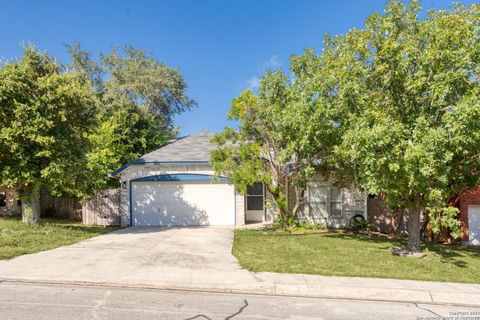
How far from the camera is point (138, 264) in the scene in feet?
30.2

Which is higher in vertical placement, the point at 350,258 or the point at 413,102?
the point at 413,102

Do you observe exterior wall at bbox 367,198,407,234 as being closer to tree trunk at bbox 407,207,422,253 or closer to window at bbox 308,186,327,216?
window at bbox 308,186,327,216

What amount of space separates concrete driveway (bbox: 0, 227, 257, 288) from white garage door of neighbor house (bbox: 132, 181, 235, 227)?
5086 mm

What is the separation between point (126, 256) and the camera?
1016 centimetres

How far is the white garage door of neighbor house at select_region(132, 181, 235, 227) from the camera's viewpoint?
728 inches

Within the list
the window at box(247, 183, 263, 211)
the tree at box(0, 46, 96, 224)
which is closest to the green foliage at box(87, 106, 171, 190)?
the tree at box(0, 46, 96, 224)

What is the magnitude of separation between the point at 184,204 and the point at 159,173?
2.15 meters

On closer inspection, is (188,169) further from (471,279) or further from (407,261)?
(471,279)

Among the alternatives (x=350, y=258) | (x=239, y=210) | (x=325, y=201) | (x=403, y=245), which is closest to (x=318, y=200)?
(x=325, y=201)

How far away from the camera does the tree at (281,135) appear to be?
12.8 m

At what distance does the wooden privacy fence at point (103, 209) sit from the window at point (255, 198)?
24.5ft

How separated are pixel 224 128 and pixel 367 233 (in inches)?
348

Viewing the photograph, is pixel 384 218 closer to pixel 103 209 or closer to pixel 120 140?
pixel 103 209

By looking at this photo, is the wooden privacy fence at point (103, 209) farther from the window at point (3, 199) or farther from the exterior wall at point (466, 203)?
the exterior wall at point (466, 203)
